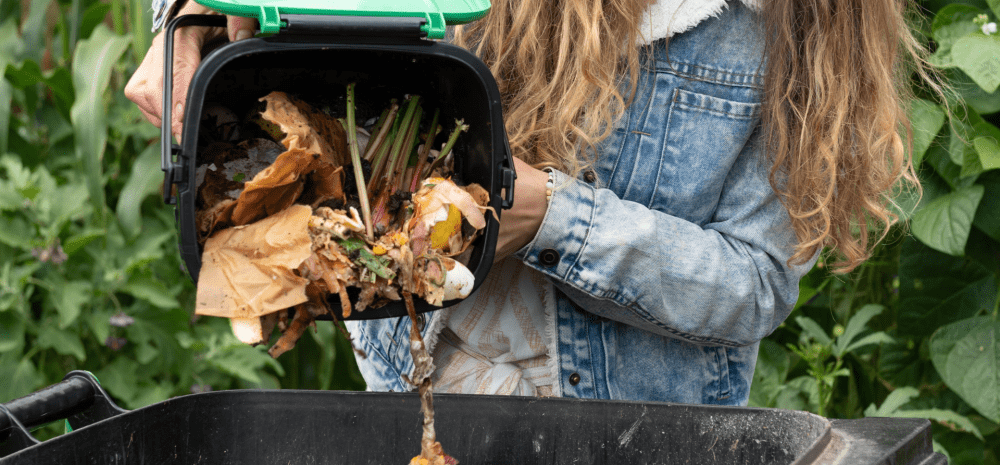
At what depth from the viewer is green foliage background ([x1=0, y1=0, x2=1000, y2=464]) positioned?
4.80ft

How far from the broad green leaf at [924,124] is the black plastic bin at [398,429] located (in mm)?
851

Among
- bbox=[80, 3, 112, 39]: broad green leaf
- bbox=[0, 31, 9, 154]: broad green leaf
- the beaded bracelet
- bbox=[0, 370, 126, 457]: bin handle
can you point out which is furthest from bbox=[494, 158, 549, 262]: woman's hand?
bbox=[80, 3, 112, 39]: broad green leaf

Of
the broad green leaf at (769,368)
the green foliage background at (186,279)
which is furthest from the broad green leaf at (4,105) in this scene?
the broad green leaf at (769,368)

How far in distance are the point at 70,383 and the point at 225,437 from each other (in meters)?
0.15

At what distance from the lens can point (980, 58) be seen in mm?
1334

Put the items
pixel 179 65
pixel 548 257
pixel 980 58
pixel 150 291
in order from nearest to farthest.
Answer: pixel 179 65
pixel 548 257
pixel 980 58
pixel 150 291

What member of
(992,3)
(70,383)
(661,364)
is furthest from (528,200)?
(992,3)

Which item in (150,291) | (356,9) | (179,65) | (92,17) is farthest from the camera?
(92,17)

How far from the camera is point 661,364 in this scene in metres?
0.98

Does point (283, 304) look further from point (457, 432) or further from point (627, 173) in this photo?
point (627, 173)

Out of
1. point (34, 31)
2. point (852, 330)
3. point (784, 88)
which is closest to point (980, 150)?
point (852, 330)

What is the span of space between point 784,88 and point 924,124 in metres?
0.65

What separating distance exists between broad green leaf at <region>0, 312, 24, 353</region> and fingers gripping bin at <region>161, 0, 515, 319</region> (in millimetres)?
1244

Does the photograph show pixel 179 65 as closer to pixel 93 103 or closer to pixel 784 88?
pixel 784 88
